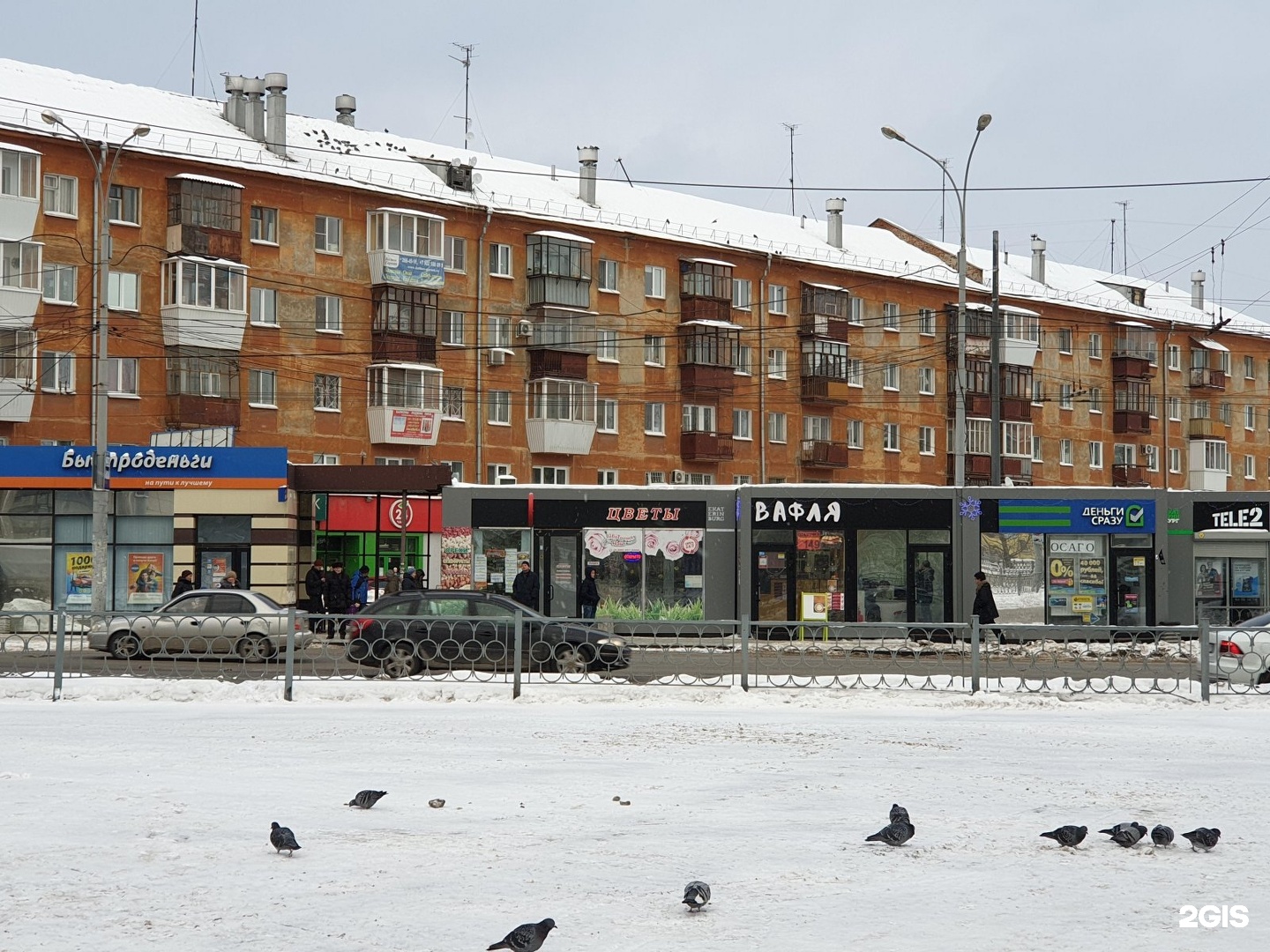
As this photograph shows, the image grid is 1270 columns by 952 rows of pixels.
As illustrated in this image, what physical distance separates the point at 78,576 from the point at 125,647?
17.6 metres

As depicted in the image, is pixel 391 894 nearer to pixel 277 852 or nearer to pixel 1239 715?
pixel 277 852

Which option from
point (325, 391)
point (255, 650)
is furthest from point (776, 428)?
point (255, 650)

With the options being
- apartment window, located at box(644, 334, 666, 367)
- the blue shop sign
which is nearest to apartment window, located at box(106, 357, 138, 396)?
apartment window, located at box(644, 334, 666, 367)

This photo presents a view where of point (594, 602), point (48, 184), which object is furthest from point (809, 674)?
point (48, 184)

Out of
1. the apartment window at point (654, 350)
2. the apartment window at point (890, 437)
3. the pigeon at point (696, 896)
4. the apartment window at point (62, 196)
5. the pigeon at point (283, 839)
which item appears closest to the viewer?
the pigeon at point (696, 896)

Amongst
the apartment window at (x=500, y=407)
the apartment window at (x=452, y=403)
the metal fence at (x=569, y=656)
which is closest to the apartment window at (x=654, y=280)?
the apartment window at (x=500, y=407)

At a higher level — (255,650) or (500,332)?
(500,332)

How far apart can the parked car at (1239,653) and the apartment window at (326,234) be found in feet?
114

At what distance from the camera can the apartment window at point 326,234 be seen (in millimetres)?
48531

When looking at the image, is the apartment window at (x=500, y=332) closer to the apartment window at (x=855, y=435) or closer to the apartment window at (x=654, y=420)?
the apartment window at (x=654, y=420)

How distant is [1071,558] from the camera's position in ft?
102

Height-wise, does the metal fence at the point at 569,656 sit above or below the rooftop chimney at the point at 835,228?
below

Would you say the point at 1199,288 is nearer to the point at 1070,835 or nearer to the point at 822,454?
the point at 822,454

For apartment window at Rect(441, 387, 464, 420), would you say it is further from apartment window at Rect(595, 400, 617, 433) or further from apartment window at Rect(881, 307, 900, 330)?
apartment window at Rect(881, 307, 900, 330)
